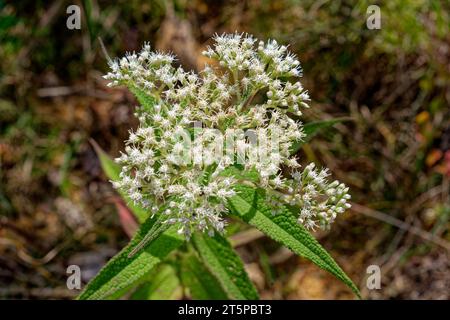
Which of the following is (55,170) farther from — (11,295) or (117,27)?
(117,27)

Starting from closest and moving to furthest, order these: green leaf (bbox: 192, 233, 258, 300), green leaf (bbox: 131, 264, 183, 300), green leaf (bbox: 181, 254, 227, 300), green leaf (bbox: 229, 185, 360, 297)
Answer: green leaf (bbox: 229, 185, 360, 297)
green leaf (bbox: 192, 233, 258, 300)
green leaf (bbox: 181, 254, 227, 300)
green leaf (bbox: 131, 264, 183, 300)

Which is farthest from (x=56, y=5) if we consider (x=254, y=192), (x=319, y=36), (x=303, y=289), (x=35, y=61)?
(x=303, y=289)

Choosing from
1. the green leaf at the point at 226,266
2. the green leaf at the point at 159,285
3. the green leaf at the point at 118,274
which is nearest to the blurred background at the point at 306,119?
the green leaf at the point at 159,285

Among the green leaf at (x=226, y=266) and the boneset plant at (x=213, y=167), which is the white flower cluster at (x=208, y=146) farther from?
the green leaf at (x=226, y=266)

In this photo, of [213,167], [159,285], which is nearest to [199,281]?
[159,285]

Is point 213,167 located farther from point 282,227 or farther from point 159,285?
point 159,285

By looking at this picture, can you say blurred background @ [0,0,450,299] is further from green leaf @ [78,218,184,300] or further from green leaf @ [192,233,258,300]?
green leaf @ [78,218,184,300]

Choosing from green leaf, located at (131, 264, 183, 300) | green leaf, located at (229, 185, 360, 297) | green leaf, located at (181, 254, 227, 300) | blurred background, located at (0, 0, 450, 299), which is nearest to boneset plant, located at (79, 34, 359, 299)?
green leaf, located at (229, 185, 360, 297)
